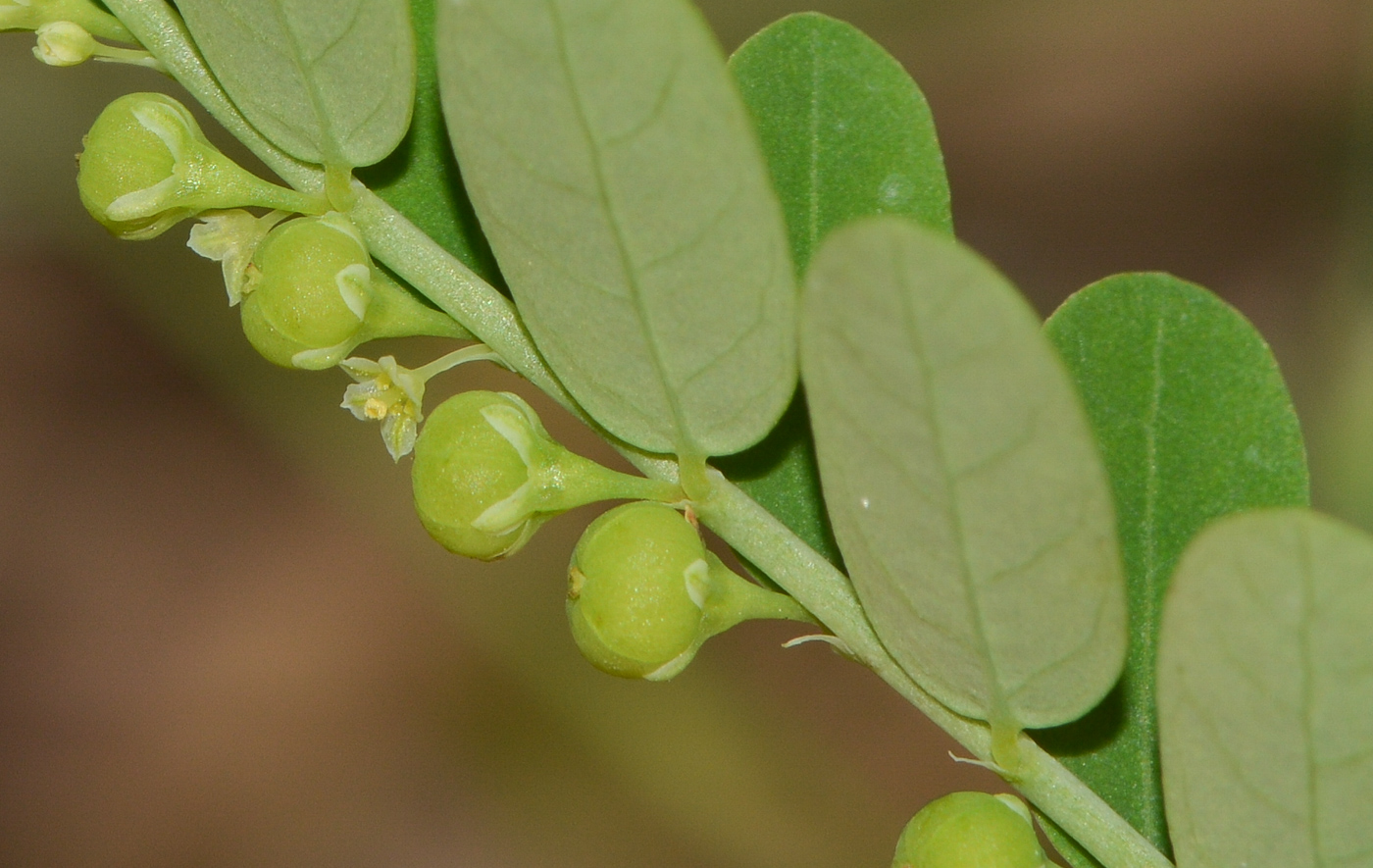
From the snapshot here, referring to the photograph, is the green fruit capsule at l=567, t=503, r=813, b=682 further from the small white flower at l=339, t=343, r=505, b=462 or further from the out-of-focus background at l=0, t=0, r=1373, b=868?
the out-of-focus background at l=0, t=0, r=1373, b=868

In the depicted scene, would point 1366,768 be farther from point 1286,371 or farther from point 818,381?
point 1286,371

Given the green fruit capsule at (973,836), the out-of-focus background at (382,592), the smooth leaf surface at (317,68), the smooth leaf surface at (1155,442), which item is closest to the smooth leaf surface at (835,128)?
the smooth leaf surface at (1155,442)

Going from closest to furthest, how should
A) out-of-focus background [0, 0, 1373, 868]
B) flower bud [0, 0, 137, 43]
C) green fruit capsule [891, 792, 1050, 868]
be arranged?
green fruit capsule [891, 792, 1050, 868] < flower bud [0, 0, 137, 43] < out-of-focus background [0, 0, 1373, 868]

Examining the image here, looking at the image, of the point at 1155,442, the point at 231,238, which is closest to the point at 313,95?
the point at 231,238

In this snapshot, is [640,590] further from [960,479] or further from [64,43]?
[64,43]

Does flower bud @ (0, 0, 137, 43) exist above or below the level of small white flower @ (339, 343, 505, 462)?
above

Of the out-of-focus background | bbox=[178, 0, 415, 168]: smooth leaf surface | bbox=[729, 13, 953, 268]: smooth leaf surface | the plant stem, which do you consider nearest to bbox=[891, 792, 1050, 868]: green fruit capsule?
the plant stem
